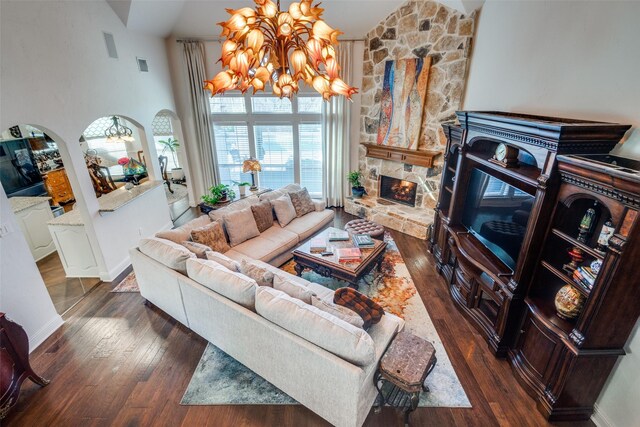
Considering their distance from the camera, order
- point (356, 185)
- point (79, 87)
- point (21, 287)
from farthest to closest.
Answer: point (356, 185) < point (79, 87) < point (21, 287)

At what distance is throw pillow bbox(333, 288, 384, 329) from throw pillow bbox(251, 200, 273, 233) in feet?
7.35

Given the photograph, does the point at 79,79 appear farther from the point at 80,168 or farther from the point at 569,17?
the point at 569,17

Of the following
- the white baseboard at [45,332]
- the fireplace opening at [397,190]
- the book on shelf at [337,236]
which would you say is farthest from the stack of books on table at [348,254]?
the white baseboard at [45,332]

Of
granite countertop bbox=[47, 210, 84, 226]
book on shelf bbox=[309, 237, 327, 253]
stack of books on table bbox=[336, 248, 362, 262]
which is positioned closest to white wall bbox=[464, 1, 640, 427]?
stack of books on table bbox=[336, 248, 362, 262]

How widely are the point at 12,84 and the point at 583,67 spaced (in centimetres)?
529

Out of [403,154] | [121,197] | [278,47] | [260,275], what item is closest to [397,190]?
[403,154]

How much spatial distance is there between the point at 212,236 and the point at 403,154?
3.69 meters

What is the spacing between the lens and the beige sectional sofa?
6.75 feet

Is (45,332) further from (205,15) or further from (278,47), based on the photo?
(205,15)

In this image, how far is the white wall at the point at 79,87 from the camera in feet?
9.65

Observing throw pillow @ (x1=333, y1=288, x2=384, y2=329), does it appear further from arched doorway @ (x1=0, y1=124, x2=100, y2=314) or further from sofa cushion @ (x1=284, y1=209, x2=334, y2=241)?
arched doorway @ (x1=0, y1=124, x2=100, y2=314)

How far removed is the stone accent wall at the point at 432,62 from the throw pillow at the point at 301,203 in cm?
186

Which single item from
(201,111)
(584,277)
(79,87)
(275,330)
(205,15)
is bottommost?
(275,330)

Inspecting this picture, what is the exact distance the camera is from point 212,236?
3805mm
